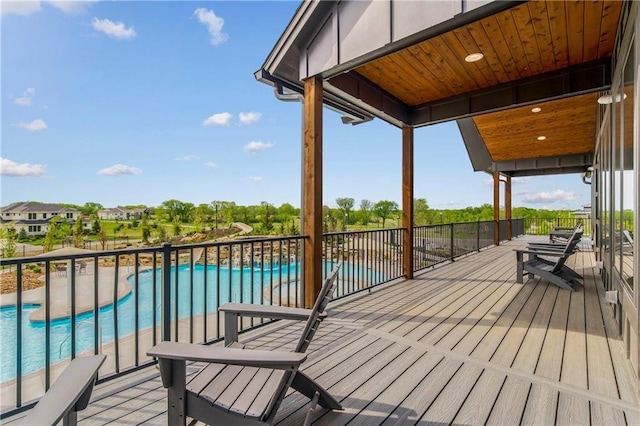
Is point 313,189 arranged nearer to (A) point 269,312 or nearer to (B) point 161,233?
(A) point 269,312

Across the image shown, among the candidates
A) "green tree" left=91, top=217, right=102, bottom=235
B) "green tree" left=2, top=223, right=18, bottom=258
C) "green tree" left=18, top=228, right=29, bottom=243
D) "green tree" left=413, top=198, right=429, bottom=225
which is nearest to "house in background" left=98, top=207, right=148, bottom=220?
"green tree" left=91, top=217, right=102, bottom=235

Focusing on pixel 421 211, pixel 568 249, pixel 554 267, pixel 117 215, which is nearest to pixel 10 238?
pixel 117 215

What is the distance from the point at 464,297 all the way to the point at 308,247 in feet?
8.13

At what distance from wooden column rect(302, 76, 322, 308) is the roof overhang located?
1.09ft

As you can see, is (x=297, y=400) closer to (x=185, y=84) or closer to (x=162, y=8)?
(x=162, y=8)

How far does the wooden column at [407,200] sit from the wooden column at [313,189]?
2.53 metres

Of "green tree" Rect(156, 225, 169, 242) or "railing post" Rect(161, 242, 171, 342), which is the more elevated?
"railing post" Rect(161, 242, 171, 342)

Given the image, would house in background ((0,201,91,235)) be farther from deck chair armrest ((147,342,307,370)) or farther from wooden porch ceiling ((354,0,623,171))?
deck chair armrest ((147,342,307,370))

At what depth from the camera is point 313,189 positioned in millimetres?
3873

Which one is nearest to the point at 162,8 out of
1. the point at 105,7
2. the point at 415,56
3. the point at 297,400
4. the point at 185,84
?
the point at 105,7

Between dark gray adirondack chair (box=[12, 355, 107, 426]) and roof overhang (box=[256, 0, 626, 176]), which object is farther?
roof overhang (box=[256, 0, 626, 176])

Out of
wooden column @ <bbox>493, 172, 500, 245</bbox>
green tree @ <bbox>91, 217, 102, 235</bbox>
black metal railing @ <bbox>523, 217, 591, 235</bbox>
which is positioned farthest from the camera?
green tree @ <bbox>91, 217, 102, 235</bbox>

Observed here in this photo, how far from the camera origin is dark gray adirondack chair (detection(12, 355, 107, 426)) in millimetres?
934

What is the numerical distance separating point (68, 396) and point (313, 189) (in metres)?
3.04
